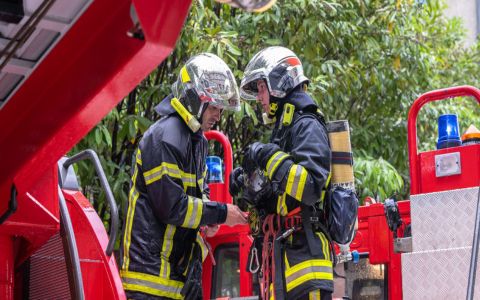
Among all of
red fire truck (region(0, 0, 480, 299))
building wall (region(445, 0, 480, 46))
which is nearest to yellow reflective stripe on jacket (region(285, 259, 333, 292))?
red fire truck (region(0, 0, 480, 299))

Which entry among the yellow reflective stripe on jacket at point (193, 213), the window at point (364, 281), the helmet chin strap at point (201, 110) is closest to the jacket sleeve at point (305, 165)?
the yellow reflective stripe on jacket at point (193, 213)

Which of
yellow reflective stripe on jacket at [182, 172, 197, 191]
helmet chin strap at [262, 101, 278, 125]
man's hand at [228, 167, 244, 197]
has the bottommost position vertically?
yellow reflective stripe on jacket at [182, 172, 197, 191]

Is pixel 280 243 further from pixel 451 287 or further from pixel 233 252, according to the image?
pixel 233 252

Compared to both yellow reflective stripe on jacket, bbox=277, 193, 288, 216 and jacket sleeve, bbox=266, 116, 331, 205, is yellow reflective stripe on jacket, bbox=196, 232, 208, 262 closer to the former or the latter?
yellow reflective stripe on jacket, bbox=277, 193, 288, 216

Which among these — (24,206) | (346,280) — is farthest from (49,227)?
(346,280)

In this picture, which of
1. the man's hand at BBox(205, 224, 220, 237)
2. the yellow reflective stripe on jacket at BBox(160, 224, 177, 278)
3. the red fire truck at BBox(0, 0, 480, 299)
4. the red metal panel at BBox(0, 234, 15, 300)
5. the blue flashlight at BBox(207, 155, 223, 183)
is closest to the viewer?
the red fire truck at BBox(0, 0, 480, 299)

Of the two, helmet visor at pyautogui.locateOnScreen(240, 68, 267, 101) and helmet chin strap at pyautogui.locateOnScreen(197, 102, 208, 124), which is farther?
helmet visor at pyautogui.locateOnScreen(240, 68, 267, 101)

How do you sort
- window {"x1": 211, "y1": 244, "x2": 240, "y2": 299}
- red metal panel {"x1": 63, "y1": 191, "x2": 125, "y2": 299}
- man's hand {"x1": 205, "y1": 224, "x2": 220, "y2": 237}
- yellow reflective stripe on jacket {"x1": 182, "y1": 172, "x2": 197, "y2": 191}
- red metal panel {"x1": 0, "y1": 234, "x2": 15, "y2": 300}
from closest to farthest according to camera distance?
red metal panel {"x1": 0, "y1": 234, "x2": 15, "y2": 300}, red metal panel {"x1": 63, "y1": 191, "x2": 125, "y2": 299}, yellow reflective stripe on jacket {"x1": 182, "y1": 172, "x2": 197, "y2": 191}, man's hand {"x1": 205, "y1": 224, "x2": 220, "y2": 237}, window {"x1": 211, "y1": 244, "x2": 240, "y2": 299}

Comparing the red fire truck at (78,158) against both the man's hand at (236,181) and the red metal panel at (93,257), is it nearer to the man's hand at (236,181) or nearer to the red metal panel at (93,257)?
the red metal panel at (93,257)

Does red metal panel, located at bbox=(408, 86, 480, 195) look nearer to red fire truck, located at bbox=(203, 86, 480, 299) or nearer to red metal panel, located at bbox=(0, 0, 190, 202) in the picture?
red fire truck, located at bbox=(203, 86, 480, 299)

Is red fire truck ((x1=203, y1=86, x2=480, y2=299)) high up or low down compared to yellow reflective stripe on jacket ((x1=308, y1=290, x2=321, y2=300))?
up

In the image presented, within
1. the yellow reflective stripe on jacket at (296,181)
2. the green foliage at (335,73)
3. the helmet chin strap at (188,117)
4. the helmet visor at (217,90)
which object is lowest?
the yellow reflective stripe on jacket at (296,181)

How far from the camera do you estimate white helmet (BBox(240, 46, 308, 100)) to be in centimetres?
502

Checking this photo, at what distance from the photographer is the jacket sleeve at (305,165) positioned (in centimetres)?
457
